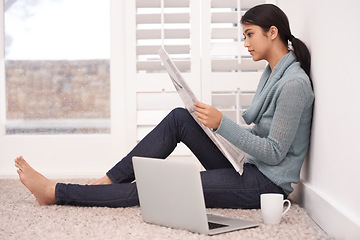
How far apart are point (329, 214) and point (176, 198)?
1.56 feet

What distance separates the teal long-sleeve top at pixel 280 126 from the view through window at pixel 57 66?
4.57 feet

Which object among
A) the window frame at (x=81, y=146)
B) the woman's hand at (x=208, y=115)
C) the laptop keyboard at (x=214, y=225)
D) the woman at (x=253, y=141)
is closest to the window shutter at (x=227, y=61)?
the window frame at (x=81, y=146)

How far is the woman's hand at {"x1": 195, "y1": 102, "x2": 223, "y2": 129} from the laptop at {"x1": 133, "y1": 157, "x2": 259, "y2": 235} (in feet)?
0.73

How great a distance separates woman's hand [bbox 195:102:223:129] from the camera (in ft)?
5.40

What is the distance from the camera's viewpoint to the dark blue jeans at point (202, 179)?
178cm

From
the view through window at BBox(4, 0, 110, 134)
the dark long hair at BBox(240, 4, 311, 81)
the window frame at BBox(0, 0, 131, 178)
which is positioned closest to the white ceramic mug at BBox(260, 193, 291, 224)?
the dark long hair at BBox(240, 4, 311, 81)

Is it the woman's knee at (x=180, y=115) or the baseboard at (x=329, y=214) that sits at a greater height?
the woman's knee at (x=180, y=115)

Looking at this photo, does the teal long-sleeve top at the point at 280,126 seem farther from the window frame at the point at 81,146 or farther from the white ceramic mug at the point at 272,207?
the window frame at the point at 81,146

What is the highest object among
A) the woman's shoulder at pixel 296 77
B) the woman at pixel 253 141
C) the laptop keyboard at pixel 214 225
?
the woman's shoulder at pixel 296 77

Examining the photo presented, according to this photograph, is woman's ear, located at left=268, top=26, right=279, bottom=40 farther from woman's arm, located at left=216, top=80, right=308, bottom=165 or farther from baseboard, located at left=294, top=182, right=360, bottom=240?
baseboard, located at left=294, top=182, right=360, bottom=240

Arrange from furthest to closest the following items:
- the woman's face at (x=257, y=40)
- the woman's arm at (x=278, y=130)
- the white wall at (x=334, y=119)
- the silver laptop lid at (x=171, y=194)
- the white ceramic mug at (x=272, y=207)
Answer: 1. the woman's face at (x=257, y=40)
2. the woman's arm at (x=278, y=130)
3. the white ceramic mug at (x=272, y=207)
4. the silver laptop lid at (x=171, y=194)
5. the white wall at (x=334, y=119)

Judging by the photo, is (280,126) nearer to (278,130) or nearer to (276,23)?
(278,130)

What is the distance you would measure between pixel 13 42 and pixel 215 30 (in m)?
1.25

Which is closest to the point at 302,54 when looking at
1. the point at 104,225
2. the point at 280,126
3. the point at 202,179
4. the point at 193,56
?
the point at 280,126
